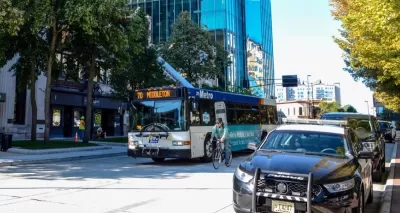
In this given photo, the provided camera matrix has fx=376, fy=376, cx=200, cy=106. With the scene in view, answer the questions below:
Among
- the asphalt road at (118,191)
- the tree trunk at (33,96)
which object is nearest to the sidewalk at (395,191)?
the asphalt road at (118,191)

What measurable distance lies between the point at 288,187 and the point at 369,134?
792cm

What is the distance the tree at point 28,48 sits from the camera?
745 inches

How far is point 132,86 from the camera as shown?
28156mm

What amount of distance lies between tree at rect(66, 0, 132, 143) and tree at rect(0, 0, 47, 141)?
5.63 feet

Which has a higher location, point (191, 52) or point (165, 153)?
point (191, 52)

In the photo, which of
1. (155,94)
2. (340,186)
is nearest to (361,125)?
(155,94)

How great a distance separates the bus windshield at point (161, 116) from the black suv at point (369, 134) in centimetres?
540

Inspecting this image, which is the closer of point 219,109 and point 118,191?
point 118,191

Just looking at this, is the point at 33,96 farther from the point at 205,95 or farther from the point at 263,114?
the point at 263,114

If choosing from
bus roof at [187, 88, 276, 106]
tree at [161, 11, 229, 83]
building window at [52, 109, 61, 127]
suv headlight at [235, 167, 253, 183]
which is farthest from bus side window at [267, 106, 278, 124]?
building window at [52, 109, 61, 127]

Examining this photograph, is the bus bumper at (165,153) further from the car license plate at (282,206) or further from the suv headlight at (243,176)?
the car license plate at (282,206)

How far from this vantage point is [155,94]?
14.7 meters

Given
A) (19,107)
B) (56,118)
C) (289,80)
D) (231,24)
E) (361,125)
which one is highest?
(231,24)

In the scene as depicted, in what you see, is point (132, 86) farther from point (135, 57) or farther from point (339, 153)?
point (339, 153)
